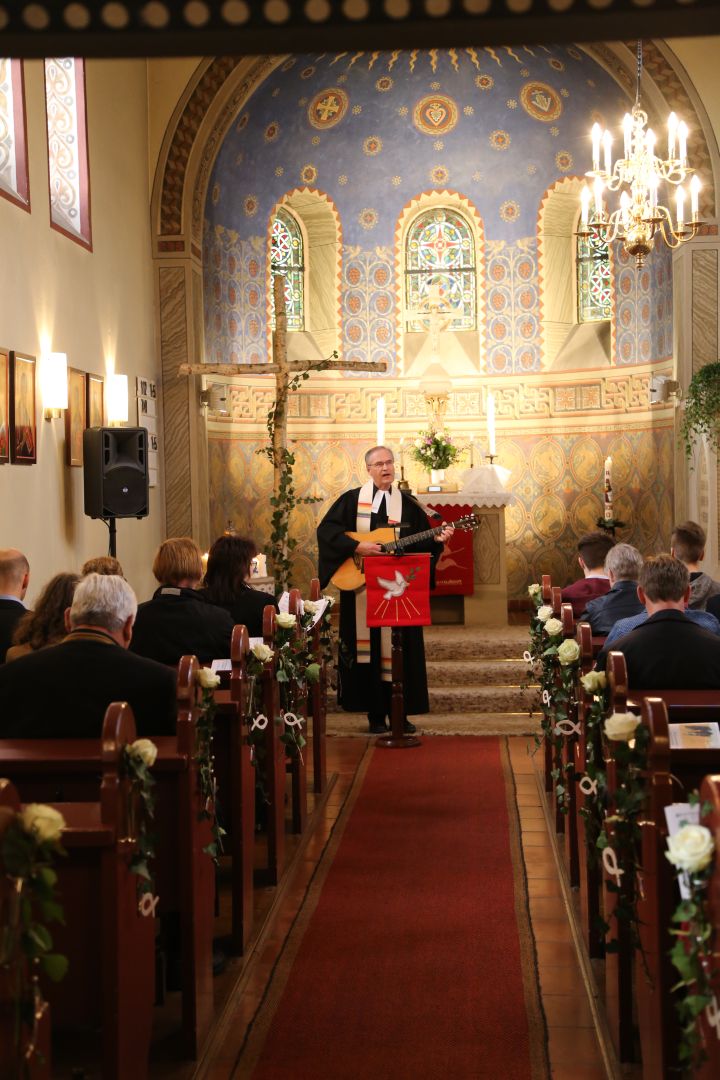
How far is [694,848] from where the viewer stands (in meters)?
2.22

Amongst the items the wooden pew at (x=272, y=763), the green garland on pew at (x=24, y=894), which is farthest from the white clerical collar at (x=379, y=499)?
the green garland on pew at (x=24, y=894)

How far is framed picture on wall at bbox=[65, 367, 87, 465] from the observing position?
357 inches

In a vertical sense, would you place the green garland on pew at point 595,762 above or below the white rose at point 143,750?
below

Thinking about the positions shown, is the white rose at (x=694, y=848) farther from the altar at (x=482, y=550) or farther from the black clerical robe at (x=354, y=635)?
the altar at (x=482, y=550)

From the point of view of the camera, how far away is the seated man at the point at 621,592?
627 cm

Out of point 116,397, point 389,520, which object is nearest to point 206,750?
point 389,520

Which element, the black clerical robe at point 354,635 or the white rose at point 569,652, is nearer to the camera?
the white rose at point 569,652

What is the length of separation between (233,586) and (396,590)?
2.04 metres

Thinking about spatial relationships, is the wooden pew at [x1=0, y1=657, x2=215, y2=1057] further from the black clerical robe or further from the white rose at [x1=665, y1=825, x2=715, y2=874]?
the black clerical robe

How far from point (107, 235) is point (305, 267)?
408cm

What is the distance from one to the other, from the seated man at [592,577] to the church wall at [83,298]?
3438 mm

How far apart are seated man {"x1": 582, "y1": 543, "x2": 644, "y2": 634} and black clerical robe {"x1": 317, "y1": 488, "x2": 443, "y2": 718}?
229 centimetres

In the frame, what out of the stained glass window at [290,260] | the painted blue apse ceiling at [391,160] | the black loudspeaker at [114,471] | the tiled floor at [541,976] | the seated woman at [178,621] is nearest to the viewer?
the tiled floor at [541,976]

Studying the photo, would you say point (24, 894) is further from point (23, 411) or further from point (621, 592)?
point (23, 411)
